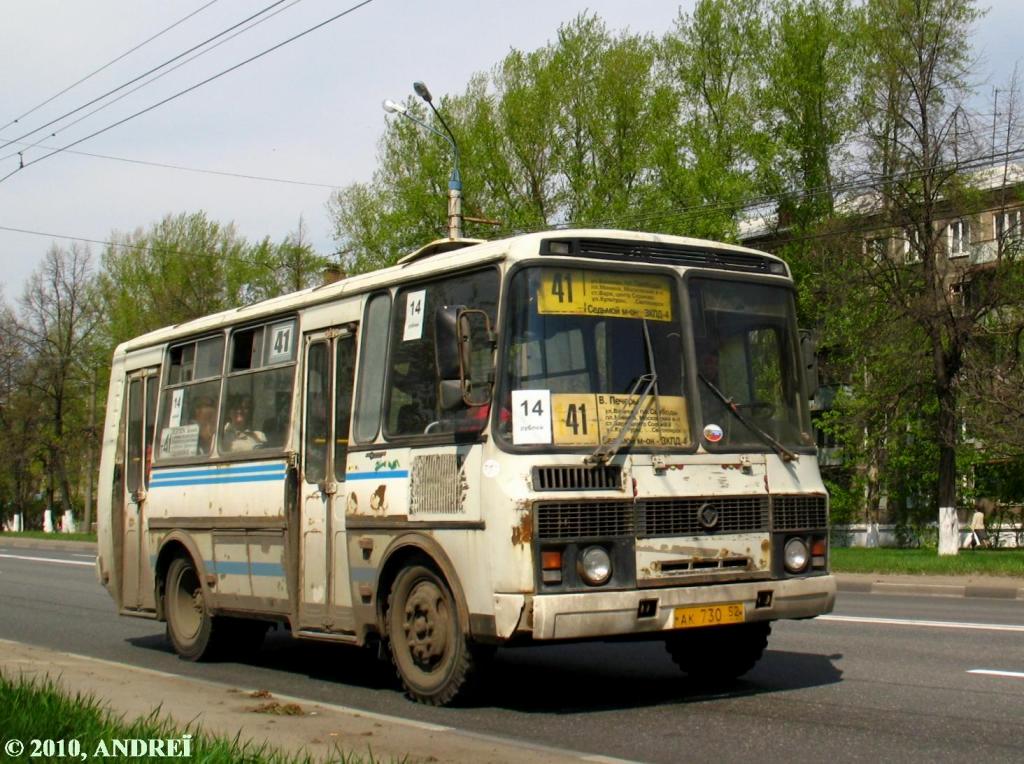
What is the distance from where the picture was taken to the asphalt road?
7672 millimetres

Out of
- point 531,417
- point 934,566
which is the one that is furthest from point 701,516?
point 934,566

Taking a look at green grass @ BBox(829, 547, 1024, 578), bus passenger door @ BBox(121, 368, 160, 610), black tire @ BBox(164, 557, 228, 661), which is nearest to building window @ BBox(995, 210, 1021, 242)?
green grass @ BBox(829, 547, 1024, 578)

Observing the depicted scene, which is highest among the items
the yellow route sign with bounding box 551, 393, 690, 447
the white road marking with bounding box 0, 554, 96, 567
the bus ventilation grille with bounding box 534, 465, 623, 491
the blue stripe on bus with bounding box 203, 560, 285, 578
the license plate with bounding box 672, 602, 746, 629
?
the yellow route sign with bounding box 551, 393, 690, 447

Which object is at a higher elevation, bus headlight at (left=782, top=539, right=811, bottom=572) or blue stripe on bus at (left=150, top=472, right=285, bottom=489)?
blue stripe on bus at (left=150, top=472, right=285, bottom=489)

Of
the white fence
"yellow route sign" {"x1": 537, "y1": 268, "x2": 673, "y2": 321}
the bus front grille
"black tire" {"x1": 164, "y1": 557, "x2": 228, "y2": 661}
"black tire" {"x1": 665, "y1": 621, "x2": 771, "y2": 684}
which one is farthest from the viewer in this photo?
the white fence

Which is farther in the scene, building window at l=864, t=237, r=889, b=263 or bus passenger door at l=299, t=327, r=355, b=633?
building window at l=864, t=237, r=889, b=263

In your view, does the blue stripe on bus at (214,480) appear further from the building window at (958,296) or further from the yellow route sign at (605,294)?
the building window at (958,296)

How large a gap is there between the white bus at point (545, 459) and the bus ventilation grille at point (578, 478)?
0.01 meters

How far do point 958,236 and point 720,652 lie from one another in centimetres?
2736

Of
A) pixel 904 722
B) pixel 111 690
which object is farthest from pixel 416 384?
pixel 904 722

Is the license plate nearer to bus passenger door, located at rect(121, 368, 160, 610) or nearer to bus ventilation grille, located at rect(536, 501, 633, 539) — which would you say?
bus ventilation grille, located at rect(536, 501, 633, 539)

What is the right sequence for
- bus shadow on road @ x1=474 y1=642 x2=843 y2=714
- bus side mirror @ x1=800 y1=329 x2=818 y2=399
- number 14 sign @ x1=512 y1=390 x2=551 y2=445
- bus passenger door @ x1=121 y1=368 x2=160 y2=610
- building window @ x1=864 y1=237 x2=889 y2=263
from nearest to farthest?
number 14 sign @ x1=512 y1=390 x2=551 y2=445, bus shadow on road @ x1=474 y1=642 x2=843 y2=714, bus side mirror @ x1=800 y1=329 x2=818 y2=399, bus passenger door @ x1=121 y1=368 x2=160 y2=610, building window @ x1=864 y1=237 x2=889 y2=263

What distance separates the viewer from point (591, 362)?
8703 mm

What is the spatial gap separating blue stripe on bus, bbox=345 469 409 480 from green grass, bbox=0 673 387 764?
2327 mm
